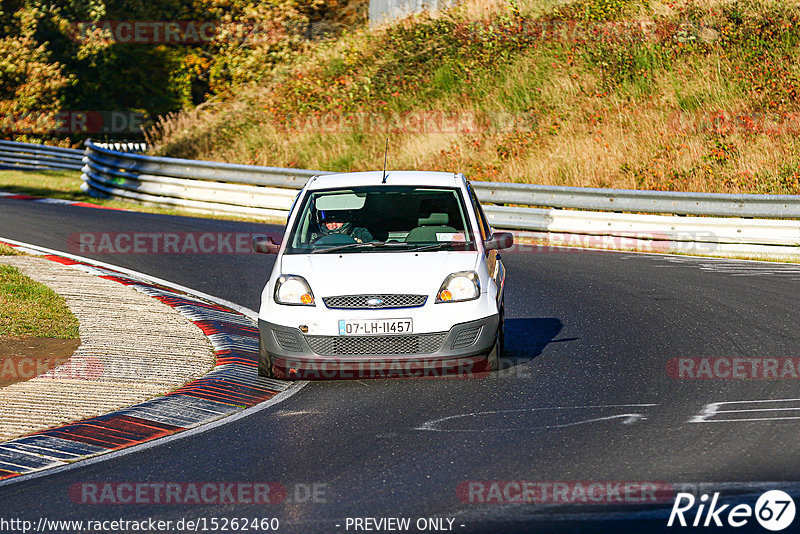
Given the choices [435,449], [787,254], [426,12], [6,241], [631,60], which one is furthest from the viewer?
[426,12]

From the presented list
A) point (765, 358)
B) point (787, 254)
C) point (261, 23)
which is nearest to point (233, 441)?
point (765, 358)

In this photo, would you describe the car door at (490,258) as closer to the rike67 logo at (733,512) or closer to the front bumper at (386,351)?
the front bumper at (386,351)

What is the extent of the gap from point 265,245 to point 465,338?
198 cm

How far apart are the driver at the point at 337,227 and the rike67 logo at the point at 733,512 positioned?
14.5 ft

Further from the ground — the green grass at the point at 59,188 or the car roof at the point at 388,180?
the car roof at the point at 388,180

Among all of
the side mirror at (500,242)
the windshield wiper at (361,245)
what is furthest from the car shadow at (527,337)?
the windshield wiper at (361,245)

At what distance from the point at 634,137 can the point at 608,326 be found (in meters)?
12.5

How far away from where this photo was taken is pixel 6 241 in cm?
1655

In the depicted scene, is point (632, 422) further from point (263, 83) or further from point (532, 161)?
point (263, 83)

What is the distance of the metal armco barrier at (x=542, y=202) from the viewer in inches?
626

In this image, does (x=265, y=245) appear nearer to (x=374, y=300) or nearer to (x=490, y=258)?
(x=374, y=300)

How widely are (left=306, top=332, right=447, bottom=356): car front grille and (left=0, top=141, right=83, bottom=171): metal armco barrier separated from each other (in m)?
29.6

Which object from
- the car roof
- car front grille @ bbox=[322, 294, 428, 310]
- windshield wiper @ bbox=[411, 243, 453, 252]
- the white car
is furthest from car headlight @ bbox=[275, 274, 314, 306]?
the car roof

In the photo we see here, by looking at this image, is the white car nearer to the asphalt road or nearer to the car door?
the car door
